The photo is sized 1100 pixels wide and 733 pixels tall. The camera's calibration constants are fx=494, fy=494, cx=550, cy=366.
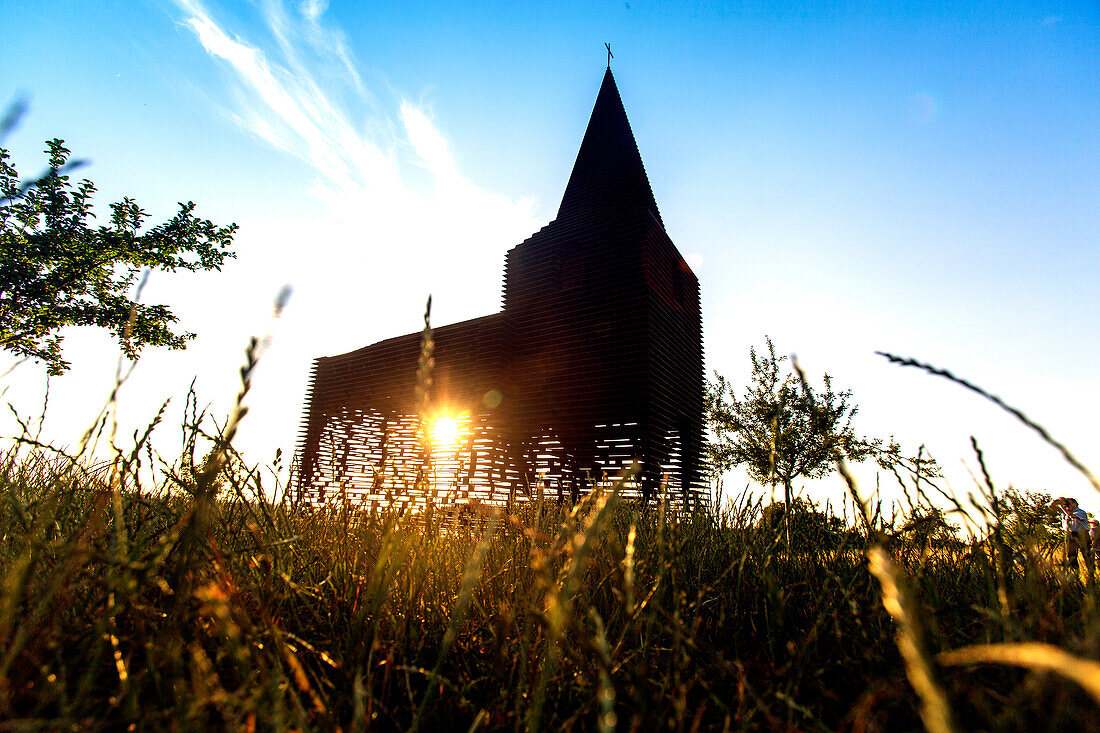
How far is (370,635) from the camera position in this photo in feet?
4.43

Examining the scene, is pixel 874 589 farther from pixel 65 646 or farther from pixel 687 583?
pixel 65 646

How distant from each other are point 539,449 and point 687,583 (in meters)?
10.4

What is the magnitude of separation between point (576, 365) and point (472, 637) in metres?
11.3

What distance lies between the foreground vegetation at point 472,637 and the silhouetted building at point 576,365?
9.00 m

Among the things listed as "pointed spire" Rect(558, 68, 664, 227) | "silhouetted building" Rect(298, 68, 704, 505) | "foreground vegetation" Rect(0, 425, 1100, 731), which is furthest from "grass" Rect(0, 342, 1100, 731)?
"pointed spire" Rect(558, 68, 664, 227)

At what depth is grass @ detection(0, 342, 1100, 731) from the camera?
787 mm

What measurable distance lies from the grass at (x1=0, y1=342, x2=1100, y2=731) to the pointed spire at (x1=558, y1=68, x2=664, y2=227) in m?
13.1

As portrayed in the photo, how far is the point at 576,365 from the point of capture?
12.8 metres

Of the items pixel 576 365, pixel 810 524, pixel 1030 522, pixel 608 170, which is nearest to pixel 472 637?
pixel 810 524

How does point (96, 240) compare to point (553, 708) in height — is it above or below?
above

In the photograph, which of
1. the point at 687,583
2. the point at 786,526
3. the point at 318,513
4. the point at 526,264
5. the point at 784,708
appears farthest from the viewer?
the point at 526,264

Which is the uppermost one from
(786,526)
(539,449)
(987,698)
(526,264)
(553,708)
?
(526,264)

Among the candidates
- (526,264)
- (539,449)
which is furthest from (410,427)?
(526,264)

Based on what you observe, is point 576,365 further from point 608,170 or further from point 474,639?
point 474,639
